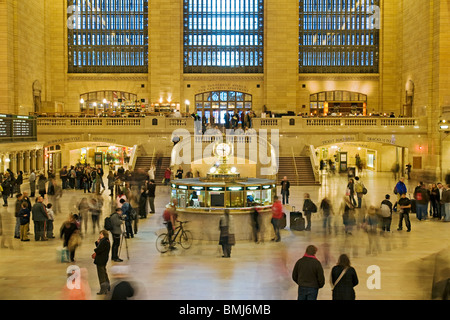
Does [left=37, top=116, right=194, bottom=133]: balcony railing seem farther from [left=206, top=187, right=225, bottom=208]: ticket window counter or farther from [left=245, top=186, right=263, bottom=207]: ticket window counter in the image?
[left=206, top=187, right=225, bottom=208]: ticket window counter

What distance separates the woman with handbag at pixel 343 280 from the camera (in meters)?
8.98

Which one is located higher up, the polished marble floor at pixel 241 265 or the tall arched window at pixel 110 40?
the tall arched window at pixel 110 40

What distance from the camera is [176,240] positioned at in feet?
53.5

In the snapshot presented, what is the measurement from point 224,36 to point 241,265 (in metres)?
35.5

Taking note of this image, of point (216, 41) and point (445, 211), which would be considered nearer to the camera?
point (445, 211)

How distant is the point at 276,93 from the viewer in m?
46.0

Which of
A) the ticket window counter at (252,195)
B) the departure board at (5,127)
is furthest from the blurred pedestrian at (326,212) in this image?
the departure board at (5,127)

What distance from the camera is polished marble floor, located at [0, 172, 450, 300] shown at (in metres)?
11.6

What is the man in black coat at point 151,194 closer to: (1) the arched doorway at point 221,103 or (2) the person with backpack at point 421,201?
(2) the person with backpack at point 421,201

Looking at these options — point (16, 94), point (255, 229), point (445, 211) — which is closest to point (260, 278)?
point (255, 229)

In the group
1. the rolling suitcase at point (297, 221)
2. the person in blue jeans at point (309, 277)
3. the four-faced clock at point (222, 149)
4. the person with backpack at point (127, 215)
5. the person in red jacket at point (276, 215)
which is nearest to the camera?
the person in blue jeans at point (309, 277)

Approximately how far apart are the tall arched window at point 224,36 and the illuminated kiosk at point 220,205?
30.7m

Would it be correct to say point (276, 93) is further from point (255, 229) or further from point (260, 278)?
point (260, 278)
